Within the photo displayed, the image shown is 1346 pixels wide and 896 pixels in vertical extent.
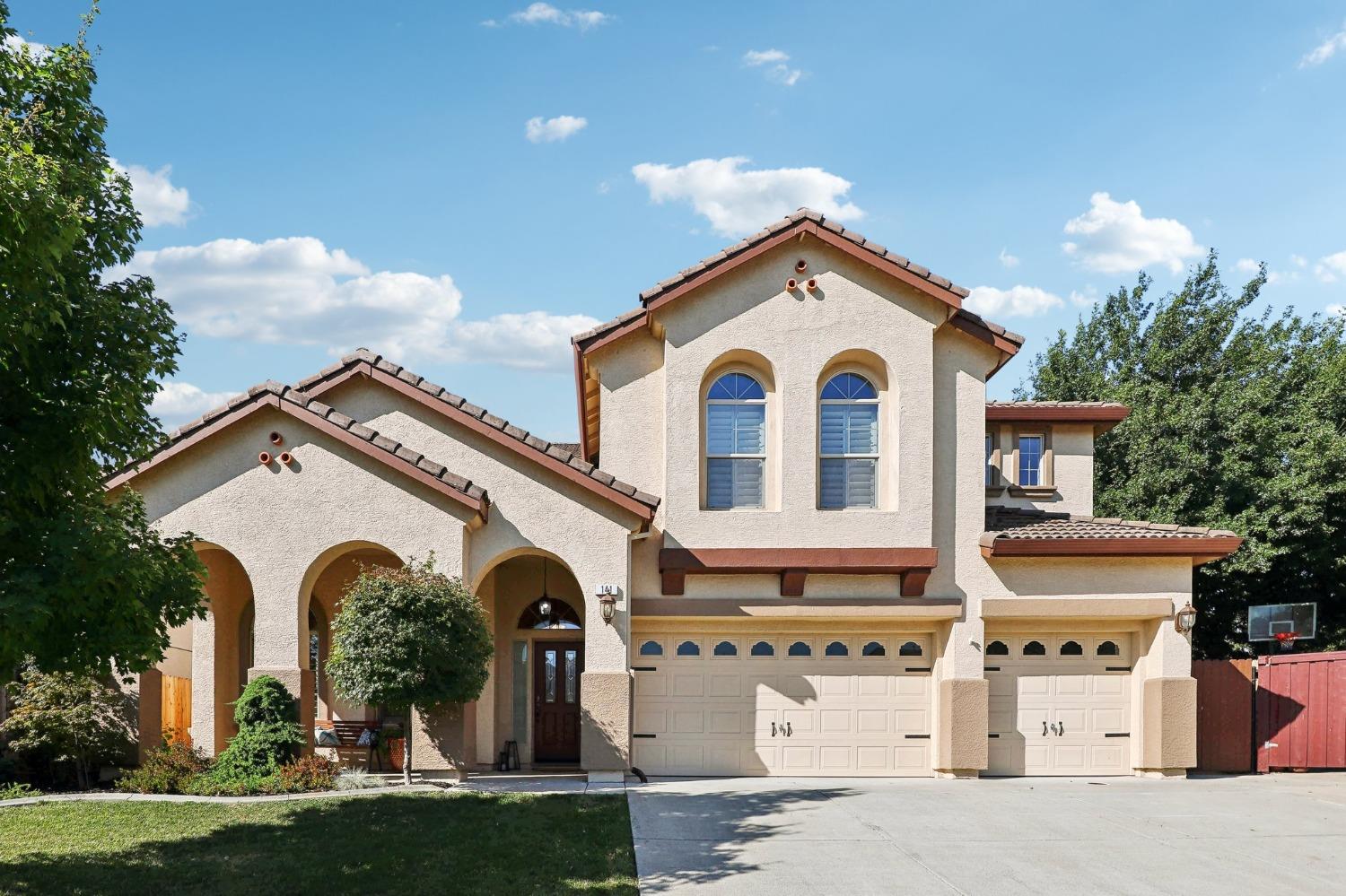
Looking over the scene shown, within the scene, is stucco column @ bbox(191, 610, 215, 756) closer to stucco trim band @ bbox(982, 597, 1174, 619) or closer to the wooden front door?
the wooden front door

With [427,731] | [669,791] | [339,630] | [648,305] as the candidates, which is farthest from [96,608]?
[648,305]

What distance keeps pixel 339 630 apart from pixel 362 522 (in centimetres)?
164

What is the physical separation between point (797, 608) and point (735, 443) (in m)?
2.70

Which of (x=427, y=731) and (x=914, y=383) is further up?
(x=914, y=383)

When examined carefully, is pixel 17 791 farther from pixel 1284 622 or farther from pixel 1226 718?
pixel 1284 622

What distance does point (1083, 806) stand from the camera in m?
13.9

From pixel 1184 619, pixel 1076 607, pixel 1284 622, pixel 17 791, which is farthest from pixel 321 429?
pixel 1284 622

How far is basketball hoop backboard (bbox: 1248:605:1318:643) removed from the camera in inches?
715

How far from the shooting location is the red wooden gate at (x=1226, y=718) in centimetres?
1762

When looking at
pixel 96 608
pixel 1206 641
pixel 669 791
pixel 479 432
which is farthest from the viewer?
pixel 1206 641

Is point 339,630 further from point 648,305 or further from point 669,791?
point 648,305

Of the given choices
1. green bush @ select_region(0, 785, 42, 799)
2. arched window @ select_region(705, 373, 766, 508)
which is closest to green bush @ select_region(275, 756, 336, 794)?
green bush @ select_region(0, 785, 42, 799)

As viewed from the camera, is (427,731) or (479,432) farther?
(479,432)

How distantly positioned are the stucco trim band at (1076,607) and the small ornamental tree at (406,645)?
308 inches
